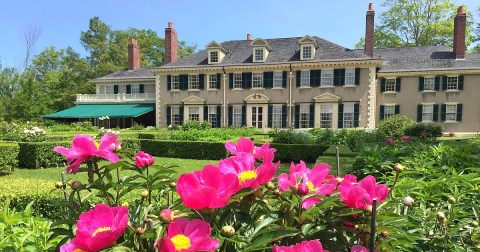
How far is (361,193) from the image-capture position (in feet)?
3.10

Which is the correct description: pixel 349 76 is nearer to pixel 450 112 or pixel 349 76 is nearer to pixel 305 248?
pixel 450 112

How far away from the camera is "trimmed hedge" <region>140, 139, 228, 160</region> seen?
45.8 ft

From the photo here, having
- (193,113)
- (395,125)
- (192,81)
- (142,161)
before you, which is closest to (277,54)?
(192,81)

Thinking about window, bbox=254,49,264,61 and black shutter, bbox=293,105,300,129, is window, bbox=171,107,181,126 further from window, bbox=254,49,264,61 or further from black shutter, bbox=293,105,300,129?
black shutter, bbox=293,105,300,129

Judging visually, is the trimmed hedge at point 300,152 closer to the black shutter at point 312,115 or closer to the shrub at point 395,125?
the shrub at point 395,125

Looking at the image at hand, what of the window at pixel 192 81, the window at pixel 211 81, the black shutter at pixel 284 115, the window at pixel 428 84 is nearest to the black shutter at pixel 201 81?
the window at pixel 192 81

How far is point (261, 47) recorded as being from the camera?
2650 centimetres

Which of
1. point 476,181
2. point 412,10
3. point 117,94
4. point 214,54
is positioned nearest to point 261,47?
point 214,54

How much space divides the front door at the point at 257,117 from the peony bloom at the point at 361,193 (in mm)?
25464

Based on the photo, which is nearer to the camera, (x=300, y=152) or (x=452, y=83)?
(x=300, y=152)

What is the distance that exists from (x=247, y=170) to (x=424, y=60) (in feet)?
94.3

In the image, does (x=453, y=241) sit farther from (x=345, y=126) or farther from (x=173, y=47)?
(x=173, y=47)

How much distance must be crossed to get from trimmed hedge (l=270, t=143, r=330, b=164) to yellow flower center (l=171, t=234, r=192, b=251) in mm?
12634

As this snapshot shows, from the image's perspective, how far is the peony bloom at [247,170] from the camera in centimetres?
101
